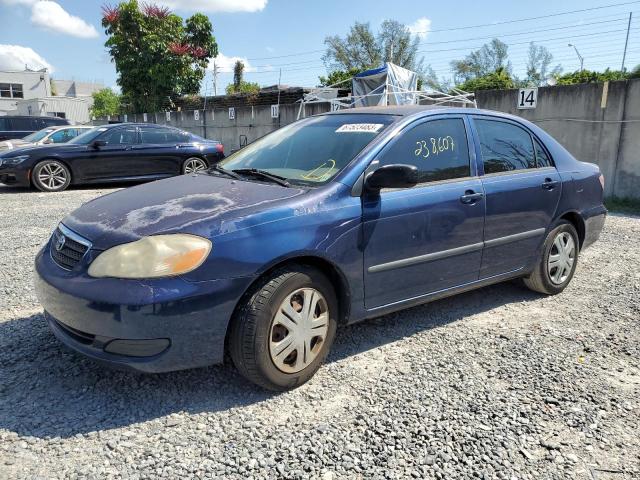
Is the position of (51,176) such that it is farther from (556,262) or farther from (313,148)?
(556,262)

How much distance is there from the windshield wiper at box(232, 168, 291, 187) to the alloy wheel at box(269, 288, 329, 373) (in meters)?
0.73

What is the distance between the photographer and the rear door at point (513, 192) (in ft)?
12.4

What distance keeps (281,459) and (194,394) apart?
0.74 m

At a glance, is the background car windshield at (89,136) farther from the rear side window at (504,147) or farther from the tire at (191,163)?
the rear side window at (504,147)

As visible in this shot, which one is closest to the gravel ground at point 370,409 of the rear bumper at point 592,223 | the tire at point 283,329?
the tire at point 283,329

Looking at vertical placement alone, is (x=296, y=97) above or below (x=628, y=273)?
above

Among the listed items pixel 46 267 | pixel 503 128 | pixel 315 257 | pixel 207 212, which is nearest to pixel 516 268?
pixel 503 128

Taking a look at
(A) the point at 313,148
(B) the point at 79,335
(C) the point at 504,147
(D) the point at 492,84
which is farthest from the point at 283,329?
(D) the point at 492,84

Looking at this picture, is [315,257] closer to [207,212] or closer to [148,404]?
[207,212]

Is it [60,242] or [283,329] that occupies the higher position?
[60,242]

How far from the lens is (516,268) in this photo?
13.4ft

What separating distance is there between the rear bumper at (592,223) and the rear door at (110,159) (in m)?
8.79

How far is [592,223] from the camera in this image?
4715 millimetres

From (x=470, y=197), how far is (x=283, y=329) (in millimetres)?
1684
